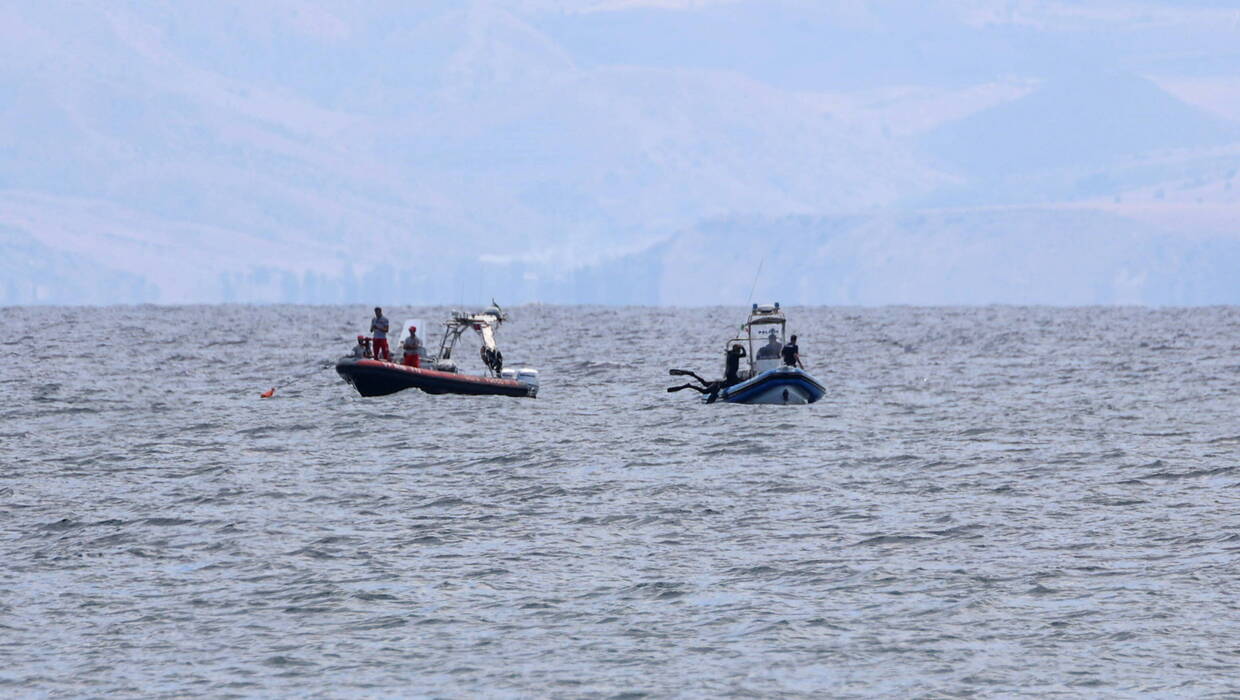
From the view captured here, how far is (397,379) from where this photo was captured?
48969 mm

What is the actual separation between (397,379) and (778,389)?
417 inches

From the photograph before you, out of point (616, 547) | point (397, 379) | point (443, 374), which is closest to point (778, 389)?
point (443, 374)

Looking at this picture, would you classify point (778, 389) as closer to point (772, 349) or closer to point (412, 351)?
point (772, 349)

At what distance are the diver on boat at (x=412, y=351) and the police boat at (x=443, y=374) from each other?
0.04m

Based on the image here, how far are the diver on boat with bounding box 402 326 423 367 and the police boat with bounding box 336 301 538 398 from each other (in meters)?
0.04

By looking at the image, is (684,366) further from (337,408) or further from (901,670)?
(901,670)

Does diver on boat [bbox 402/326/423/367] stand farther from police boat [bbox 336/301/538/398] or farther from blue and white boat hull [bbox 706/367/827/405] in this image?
blue and white boat hull [bbox 706/367/827/405]

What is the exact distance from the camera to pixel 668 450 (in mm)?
39656

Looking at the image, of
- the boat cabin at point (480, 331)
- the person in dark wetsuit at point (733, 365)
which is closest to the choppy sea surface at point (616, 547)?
the person in dark wetsuit at point (733, 365)

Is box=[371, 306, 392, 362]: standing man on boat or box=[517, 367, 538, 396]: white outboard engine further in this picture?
box=[517, 367, 538, 396]: white outboard engine

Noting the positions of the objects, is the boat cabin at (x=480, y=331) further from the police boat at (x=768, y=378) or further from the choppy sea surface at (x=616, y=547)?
the police boat at (x=768, y=378)

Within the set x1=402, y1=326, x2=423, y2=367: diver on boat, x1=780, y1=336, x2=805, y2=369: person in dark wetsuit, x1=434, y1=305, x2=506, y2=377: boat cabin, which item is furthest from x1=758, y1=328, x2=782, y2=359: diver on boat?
x1=402, y1=326, x2=423, y2=367: diver on boat

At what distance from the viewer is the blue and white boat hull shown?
4750 centimetres

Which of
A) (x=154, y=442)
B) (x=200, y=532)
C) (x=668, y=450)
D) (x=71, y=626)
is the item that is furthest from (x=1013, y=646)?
(x=154, y=442)
